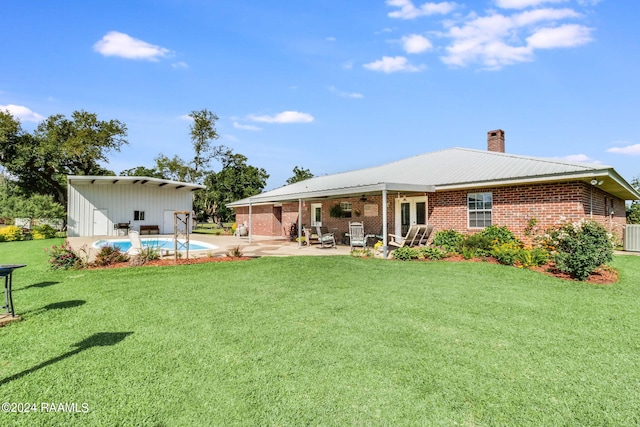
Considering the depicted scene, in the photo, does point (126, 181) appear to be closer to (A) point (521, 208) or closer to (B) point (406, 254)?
(B) point (406, 254)

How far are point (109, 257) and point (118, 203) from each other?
1741 centimetres

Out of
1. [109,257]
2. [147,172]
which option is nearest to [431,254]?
[109,257]

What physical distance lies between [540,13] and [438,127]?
804 centimetres

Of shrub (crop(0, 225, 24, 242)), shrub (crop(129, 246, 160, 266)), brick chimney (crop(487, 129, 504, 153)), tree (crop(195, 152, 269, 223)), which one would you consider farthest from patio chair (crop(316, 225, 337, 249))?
tree (crop(195, 152, 269, 223))

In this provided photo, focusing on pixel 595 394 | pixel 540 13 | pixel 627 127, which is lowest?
pixel 595 394

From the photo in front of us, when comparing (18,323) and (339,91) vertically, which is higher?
(339,91)

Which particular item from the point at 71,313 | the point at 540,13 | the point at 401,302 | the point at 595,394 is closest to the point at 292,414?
the point at 595,394

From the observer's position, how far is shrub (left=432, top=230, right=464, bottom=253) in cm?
1112

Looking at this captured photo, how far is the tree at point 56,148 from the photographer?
2739cm

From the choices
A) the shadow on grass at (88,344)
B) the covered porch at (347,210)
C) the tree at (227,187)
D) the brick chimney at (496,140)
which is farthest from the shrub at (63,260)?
the tree at (227,187)

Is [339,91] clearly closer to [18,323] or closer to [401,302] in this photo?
[401,302]

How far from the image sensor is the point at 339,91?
17656mm

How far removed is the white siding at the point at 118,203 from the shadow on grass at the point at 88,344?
23.3 m

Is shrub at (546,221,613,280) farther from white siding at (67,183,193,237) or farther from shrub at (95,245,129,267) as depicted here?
white siding at (67,183,193,237)
